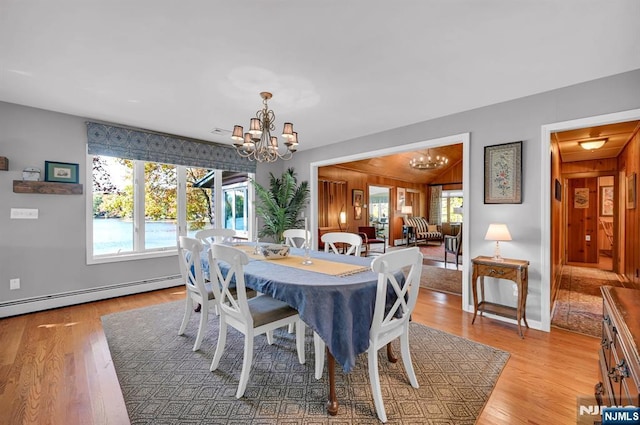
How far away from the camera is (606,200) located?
6730mm

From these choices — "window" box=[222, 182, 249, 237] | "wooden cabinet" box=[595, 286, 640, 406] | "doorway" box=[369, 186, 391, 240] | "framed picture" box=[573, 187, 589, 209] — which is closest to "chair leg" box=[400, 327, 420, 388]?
"wooden cabinet" box=[595, 286, 640, 406]

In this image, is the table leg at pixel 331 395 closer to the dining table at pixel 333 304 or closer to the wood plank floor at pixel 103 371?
the dining table at pixel 333 304

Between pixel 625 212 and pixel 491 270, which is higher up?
pixel 625 212

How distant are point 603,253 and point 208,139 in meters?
9.74

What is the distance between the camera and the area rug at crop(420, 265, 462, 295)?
434cm

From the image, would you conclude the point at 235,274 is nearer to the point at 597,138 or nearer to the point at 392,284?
the point at 392,284

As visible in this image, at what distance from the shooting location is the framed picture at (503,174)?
9.84 feet

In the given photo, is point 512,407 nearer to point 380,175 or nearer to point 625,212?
point 625,212

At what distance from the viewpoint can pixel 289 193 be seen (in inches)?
215

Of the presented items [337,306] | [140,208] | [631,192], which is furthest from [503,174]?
[140,208]

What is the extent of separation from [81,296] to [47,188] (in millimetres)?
1431

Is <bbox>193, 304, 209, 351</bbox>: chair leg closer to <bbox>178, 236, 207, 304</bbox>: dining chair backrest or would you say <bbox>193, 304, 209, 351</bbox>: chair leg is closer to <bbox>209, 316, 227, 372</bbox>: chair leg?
<bbox>178, 236, 207, 304</bbox>: dining chair backrest

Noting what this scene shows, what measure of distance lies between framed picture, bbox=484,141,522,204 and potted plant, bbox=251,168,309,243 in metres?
3.17

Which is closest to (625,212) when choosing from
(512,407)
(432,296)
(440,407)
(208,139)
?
(432,296)
